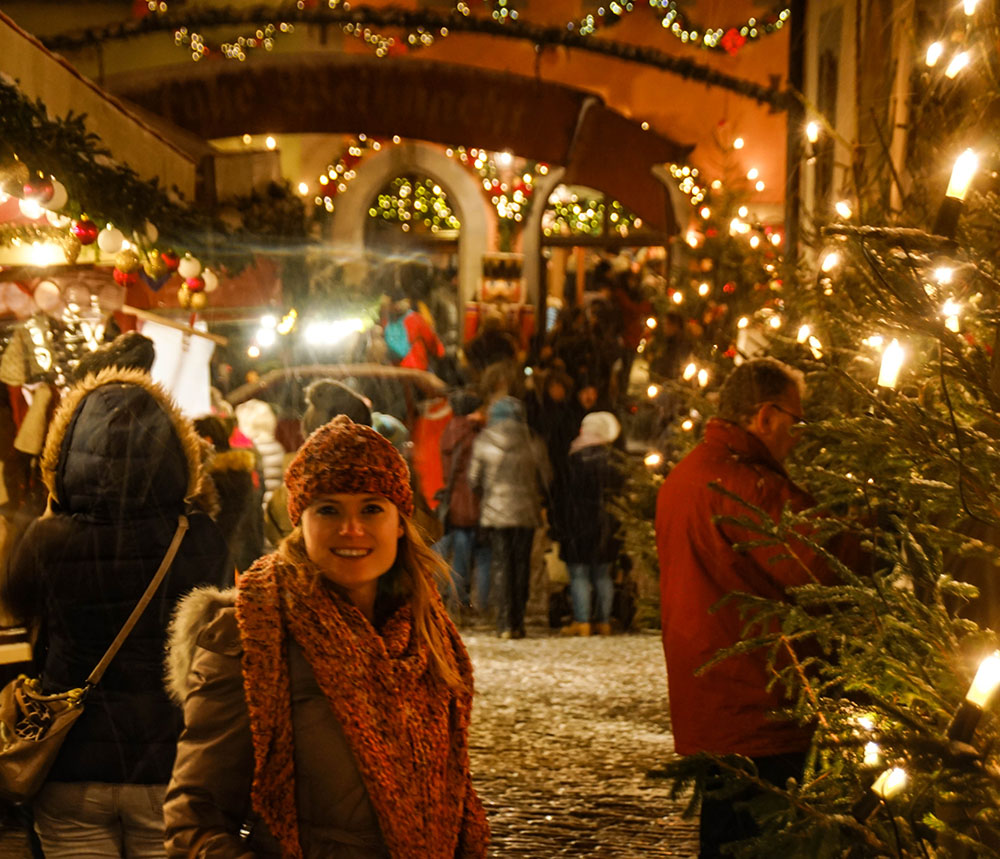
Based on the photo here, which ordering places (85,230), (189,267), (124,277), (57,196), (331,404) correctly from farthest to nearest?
(189,267), (124,277), (85,230), (57,196), (331,404)

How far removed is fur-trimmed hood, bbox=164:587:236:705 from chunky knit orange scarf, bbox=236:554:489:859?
0.28 feet

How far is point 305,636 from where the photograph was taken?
2.56 m

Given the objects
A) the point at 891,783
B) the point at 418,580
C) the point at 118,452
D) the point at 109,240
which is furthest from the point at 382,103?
the point at 891,783

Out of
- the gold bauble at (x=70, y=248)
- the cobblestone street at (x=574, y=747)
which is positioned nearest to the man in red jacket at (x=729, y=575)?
the cobblestone street at (x=574, y=747)

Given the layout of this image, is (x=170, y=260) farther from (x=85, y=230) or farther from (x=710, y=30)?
(x=710, y=30)

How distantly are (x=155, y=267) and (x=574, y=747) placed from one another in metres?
4.48

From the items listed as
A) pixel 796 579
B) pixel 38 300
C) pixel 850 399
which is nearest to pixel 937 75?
pixel 850 399

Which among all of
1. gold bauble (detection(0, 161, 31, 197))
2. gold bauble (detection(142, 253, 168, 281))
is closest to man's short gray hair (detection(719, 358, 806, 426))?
gold bauble (detection(0, 161, 31, 197))

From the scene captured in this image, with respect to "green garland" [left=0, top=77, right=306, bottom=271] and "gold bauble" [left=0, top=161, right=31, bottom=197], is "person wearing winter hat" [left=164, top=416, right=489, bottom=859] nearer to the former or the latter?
"gold bauble" [left=0, top=161, right=31, bottom=197]

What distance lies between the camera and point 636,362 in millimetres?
15258

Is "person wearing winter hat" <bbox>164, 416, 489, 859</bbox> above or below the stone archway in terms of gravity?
below

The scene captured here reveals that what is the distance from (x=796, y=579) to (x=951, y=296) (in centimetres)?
130

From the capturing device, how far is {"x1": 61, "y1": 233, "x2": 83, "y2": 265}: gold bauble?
762 centimetres

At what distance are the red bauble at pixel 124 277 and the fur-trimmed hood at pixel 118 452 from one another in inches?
177
